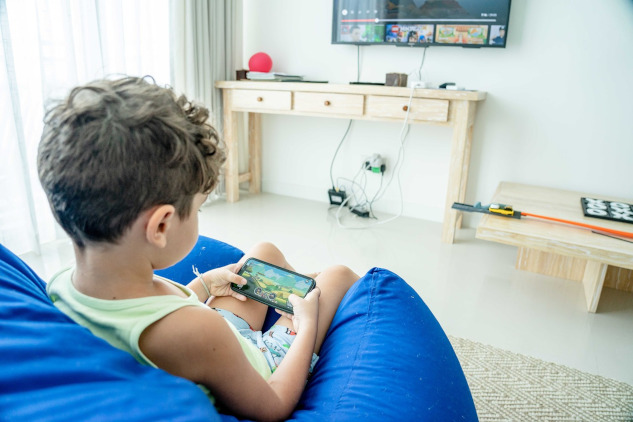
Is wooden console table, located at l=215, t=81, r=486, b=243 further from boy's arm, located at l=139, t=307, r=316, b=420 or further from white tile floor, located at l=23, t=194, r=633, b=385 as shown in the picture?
boy's arm, located at l=139, t=307, r=316, b=420

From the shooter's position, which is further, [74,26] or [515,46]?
[515,46]

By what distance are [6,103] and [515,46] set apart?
94.4 inches

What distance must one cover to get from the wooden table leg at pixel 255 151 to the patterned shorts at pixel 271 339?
2.32 metres

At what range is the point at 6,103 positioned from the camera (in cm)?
183

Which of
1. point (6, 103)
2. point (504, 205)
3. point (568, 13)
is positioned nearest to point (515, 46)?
point (568, 13)

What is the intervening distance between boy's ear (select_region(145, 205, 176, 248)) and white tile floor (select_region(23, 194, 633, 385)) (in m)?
1.27

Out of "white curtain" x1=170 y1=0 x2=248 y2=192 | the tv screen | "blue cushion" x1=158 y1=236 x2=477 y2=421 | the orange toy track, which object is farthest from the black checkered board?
"white curtain" x1=170 y1=0 x2=248 y2=192

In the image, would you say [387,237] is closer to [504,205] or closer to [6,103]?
[504,205]

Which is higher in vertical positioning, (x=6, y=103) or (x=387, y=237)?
(x=6, y=103)

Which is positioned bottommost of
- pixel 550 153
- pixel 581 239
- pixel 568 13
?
pixel 581 239

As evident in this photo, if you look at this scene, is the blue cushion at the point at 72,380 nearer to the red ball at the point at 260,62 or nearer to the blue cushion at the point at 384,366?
the blue cushion at the point at 384,366

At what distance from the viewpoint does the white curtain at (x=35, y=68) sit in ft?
6.06

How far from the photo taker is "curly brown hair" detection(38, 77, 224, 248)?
55 centimetres

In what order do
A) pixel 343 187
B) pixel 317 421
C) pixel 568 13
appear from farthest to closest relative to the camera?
pixel 343 187, pixel 568 13, pixel 317 421
